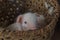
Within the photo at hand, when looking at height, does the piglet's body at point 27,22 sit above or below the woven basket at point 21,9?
Answer: below

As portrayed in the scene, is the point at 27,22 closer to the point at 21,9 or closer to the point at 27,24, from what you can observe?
the point at 27,24

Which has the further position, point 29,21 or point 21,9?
point 21,9

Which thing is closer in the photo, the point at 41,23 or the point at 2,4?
the point at 41,23

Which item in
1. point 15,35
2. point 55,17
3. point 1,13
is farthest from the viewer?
point 1,13

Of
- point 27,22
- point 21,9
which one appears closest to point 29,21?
point 27,22

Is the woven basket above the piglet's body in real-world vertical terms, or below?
above

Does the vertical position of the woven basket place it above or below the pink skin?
above

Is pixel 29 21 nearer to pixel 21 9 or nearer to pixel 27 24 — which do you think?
pixel 27 24

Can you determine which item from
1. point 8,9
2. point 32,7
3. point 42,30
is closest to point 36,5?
point 32,7

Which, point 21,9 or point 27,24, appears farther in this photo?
point 21,9

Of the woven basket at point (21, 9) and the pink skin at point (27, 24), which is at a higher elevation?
the woven basket at point (21, 9)

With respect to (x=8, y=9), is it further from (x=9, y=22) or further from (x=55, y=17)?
(x=55, y=17)
